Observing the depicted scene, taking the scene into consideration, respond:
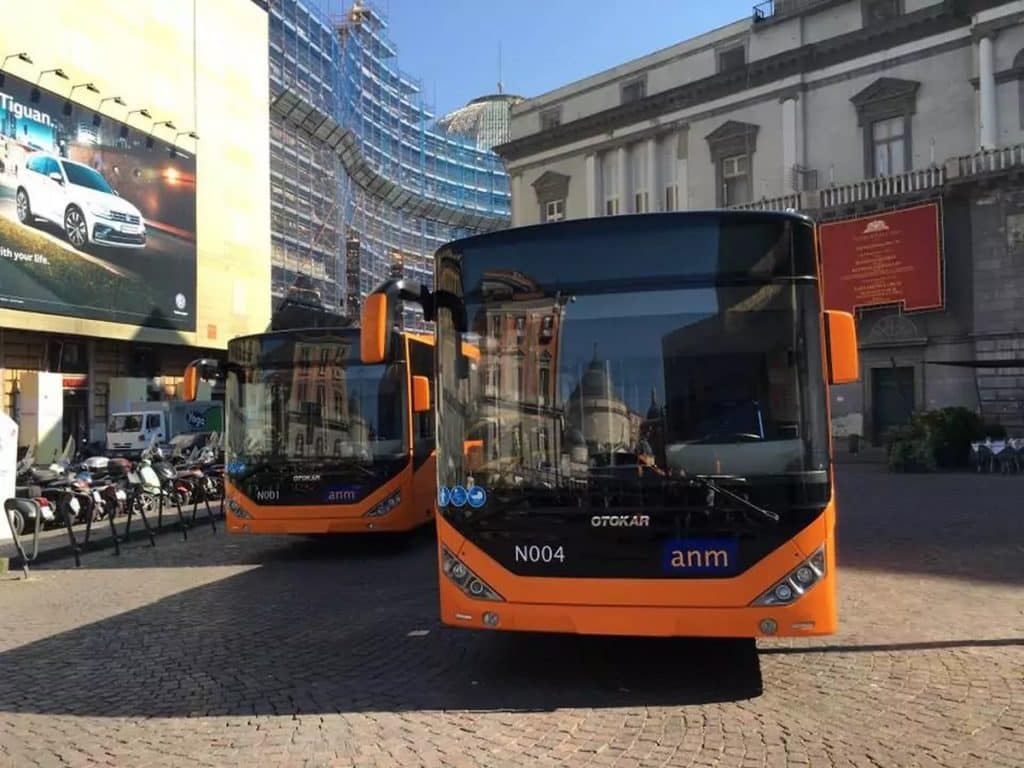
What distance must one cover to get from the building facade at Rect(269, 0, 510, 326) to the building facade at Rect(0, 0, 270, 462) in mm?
5187

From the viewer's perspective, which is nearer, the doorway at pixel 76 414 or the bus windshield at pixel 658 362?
the bus windshield at pixel 658 362

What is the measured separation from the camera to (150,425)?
32312 millimetres

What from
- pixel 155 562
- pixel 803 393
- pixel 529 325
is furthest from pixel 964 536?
pixel 155 562

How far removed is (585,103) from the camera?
4206cm

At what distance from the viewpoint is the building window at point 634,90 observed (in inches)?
1564

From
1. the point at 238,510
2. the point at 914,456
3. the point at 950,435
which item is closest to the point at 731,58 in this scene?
the point at 950,435

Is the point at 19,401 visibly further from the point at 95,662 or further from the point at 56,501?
the point at 95,662

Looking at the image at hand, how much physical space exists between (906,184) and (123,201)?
28.4m

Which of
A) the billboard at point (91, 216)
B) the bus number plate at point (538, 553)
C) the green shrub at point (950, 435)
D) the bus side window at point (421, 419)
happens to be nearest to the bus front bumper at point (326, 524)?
the bus side window at point (421, 419)

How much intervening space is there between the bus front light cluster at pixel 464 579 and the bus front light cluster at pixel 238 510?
5.69m

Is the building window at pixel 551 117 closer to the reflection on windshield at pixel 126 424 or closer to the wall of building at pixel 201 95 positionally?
the wall of building at pixel 201 95

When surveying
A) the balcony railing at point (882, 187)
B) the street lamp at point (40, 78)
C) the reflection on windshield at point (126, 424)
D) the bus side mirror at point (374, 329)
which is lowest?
the reflection on windshield at point (126, 424)

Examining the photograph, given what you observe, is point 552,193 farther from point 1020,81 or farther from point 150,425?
point 150,425

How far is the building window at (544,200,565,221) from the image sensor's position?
1670 inches
